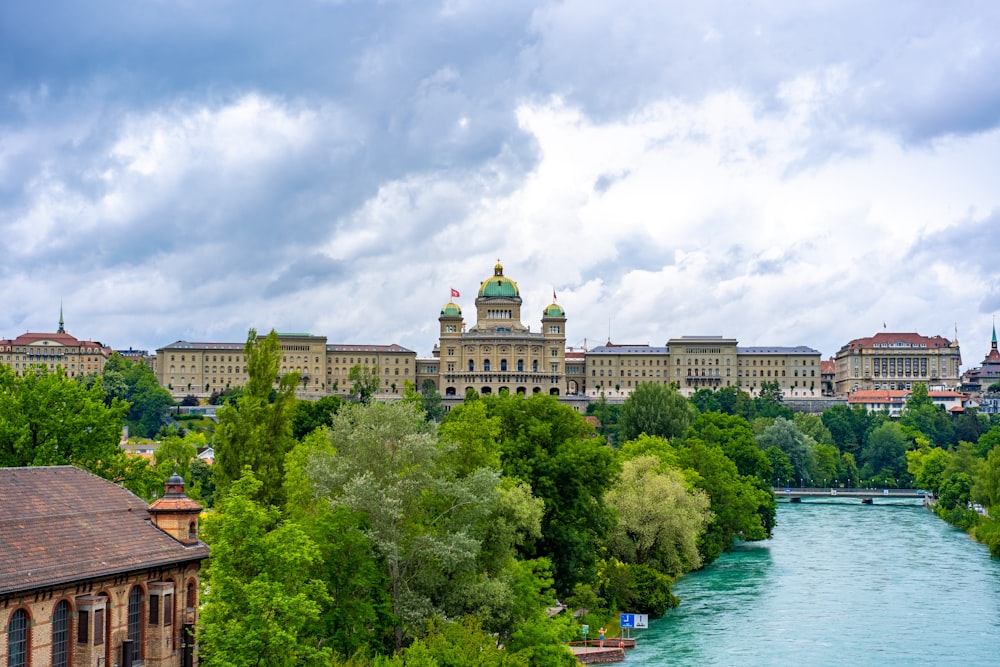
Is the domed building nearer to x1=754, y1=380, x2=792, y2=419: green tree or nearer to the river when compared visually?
x1=754, y1=380, x2=792, y2=419: green tree

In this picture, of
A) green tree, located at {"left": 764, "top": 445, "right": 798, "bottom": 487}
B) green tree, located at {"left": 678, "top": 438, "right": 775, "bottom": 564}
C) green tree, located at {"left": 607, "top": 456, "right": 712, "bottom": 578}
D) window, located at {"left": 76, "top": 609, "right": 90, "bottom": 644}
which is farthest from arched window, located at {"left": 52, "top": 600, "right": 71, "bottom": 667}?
green tree, located at {"left": 764, "top": 445, "right": 798, "bottom": 487}

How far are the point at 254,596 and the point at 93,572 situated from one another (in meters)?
3.62

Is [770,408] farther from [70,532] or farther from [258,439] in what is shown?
[70,532]

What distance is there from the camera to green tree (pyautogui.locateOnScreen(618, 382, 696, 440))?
114 metres

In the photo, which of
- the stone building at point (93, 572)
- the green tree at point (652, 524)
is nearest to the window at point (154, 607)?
the stone building at point (93, 572)

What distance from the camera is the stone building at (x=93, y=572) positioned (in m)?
27.3

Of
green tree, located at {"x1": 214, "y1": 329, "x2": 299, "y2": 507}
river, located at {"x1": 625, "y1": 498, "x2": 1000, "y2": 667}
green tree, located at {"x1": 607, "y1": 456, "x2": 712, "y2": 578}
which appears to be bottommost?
river, located at {"x1": 625, "y1": 498, "x2": 1000, "y2": 667}

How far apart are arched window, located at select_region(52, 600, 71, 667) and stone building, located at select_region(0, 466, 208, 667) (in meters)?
0.02

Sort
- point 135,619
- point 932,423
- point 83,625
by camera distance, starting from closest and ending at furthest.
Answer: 1. point 83,625
2. point 135,619
3. point 932,423

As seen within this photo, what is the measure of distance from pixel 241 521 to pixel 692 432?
7338 cm

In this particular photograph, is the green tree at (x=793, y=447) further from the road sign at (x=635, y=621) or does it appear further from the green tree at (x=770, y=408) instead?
the road sign at (x=635, y=621)

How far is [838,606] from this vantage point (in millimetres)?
61125

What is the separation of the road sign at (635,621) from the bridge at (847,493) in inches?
3165

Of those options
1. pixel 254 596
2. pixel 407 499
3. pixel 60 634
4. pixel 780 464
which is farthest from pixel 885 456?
pixel 60 634
